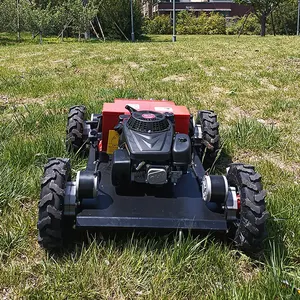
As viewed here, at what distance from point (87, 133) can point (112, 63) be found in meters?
6.55

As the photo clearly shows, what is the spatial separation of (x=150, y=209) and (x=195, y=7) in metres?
54.3

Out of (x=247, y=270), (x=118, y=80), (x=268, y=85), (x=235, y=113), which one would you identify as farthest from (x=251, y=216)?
(x=118, y=80)

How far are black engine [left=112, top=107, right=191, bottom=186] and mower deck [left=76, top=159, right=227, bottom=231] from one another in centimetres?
10

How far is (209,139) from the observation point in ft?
11.1

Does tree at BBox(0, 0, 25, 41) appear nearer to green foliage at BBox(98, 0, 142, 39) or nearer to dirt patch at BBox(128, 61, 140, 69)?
green foliage at BBox(98, 0, 142, 39)

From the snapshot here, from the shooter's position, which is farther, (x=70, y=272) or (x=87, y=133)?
(x=87, y=133)

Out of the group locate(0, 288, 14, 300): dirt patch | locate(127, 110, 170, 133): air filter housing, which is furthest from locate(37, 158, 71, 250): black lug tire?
locate(127, 110, 170, 133): air filter housing

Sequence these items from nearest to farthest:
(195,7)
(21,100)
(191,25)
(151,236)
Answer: (151,236)
(21,100)
(191,25)
(195,7)

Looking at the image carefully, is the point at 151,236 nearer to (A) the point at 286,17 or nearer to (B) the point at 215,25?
(A) the point at 286,17

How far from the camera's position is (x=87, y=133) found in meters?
3.53

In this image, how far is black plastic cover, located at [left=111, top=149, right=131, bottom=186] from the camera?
91.6 inches

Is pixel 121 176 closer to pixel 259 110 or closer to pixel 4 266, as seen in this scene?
pixel 4 266

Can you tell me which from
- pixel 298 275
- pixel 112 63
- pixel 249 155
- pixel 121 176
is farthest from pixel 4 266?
pixel 112 63

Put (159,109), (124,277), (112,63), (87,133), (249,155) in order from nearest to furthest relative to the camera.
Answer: (124,277) → (159,109) → (87,133) → (249,155) → (112,63)
